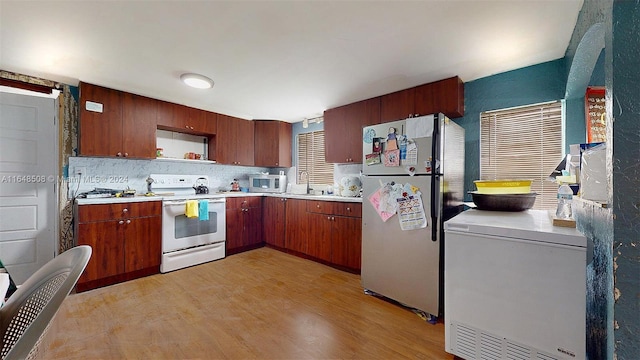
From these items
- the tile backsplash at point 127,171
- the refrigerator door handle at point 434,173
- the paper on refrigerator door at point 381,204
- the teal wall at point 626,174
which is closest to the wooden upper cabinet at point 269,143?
the tile backsplash at point 127,171

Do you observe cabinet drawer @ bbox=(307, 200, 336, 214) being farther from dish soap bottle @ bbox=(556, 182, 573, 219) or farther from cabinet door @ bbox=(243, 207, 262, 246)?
dish soap bottle @ bbox=(556, 182, 573, 219)

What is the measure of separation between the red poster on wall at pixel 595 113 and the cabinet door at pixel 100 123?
4415 millimetres

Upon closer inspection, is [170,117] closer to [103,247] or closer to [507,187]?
[103,247]

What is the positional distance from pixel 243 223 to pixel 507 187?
128 inches

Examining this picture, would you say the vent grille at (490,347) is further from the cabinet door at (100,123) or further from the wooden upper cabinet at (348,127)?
the cabinet door at (100,123)

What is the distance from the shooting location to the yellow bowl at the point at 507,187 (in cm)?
187

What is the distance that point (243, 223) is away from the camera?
12.4 ft

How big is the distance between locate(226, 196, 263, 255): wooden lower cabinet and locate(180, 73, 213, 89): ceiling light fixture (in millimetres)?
1578

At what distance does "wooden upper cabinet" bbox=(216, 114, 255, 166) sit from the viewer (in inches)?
152

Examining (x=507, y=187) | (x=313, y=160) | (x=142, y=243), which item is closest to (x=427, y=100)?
(x=507, y=187)

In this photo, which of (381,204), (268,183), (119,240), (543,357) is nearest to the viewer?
(543,357)

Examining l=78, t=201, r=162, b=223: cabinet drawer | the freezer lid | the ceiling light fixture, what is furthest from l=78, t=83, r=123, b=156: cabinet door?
the freezer lid

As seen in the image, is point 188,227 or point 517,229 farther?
point 188,227

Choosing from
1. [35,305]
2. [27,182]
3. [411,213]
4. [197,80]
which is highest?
[197,80]
